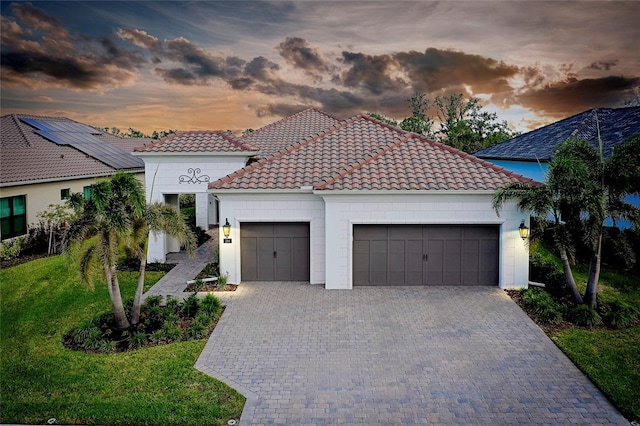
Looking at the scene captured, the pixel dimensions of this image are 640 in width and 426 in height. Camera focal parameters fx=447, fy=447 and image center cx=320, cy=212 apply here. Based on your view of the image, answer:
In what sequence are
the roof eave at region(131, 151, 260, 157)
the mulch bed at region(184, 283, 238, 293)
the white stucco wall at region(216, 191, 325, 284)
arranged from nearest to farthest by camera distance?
the mulch bed at region(184, 283, 238, 293) → the white stucco wall at region(216, 191, 325, 284) → the roof eave at region(131, 151, 260, 157)

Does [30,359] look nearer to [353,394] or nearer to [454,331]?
[353,394]

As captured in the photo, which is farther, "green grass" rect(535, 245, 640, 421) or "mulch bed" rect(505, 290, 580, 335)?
"mulch bed" rect(505, 290, 580, 335)

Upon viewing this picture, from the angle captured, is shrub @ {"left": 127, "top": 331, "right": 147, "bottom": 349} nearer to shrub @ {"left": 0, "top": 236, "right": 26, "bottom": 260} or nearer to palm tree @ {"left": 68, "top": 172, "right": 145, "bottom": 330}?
palm tree @ {"left": 68, "top": 172, "right": 145, "bottom": 330}

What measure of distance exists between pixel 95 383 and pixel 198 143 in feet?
35.0

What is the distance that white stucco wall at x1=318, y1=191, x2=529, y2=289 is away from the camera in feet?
45.0

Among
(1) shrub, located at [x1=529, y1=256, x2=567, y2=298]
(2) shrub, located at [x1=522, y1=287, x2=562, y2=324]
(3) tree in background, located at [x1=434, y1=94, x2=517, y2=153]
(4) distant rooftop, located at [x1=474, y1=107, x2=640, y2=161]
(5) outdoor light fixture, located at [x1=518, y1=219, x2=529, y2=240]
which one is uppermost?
(3) tree in background, located at [x1=434, y1=94, x2=517, y2=153]

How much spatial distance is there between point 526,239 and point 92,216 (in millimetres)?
12006

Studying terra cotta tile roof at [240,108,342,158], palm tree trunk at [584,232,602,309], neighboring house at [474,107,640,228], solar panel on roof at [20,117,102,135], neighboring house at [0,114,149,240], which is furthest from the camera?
solar panel on roof at [20,117,102,135]

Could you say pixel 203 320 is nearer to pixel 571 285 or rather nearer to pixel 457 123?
pixel 571 285

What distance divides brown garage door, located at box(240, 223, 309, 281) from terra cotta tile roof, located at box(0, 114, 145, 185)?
10.1m

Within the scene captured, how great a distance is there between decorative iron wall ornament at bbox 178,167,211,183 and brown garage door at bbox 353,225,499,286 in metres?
6.43

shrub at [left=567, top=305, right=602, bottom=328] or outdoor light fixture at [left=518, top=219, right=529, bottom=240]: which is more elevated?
outdoor light fixture at [left=518, top=219, right=529, bottom=240]

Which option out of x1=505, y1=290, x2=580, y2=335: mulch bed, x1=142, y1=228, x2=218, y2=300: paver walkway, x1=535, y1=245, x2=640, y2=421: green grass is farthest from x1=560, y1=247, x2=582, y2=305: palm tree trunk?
x1=142, y1=228, x2=218, y2=300: paver walkway

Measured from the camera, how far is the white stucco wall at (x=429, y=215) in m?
13.7
